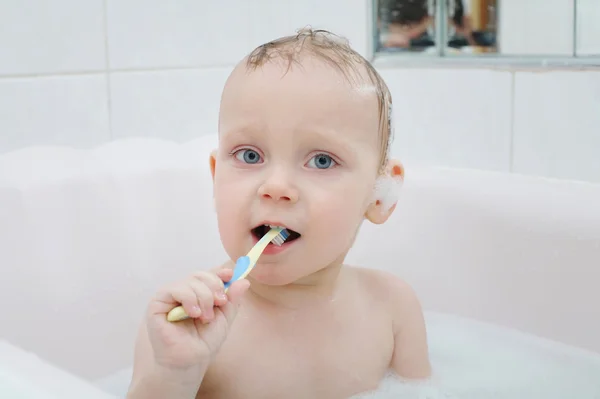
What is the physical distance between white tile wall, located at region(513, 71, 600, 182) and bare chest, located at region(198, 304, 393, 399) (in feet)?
2.57

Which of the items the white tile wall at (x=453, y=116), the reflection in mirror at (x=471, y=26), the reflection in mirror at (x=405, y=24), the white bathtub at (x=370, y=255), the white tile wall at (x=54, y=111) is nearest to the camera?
the white bathtub at (x=370, y=255)

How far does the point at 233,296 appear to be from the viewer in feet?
2.54

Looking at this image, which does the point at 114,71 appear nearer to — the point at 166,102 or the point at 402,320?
the point at 166,102

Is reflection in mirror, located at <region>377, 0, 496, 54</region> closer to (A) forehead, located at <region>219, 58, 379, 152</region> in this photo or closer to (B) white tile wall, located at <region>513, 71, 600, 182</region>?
(B) white tile wall, located at <region>513, 71, 600, 182</region>

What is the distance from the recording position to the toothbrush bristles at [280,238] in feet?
2.94

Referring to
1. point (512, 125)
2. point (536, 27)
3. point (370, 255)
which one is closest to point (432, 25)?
point (536, 27)

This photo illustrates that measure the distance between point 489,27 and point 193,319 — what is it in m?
1.41

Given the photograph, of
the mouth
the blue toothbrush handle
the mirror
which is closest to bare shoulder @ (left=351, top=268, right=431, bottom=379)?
the mouth

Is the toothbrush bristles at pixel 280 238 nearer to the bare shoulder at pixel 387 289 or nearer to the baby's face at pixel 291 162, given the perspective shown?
the baby's face at pixel 291 162

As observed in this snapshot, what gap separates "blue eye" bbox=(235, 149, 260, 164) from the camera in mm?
936

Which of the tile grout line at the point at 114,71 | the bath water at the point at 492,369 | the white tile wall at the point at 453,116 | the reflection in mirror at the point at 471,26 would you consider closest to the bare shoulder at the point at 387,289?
the bath water at the point at 492,369

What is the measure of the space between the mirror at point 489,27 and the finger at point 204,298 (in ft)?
3.93

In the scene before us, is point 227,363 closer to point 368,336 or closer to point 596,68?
point 368,336

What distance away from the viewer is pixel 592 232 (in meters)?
1.30
